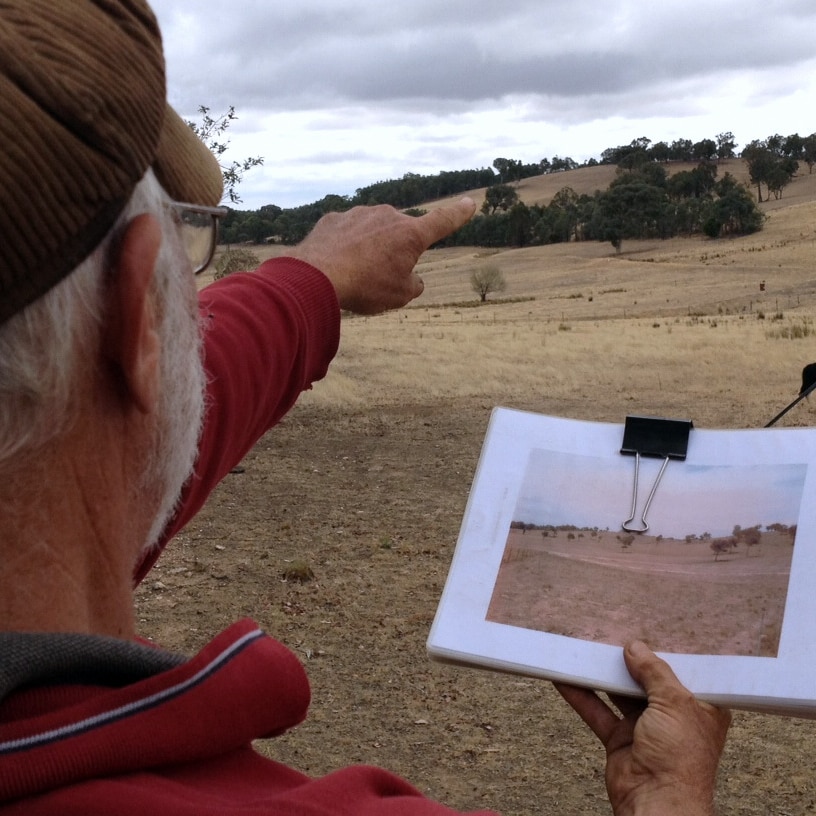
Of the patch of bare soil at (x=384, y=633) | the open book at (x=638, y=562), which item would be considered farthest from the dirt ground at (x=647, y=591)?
the patch of bare soil at (x=384, y=633)

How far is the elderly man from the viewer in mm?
834

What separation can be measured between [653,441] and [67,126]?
53.3 inches

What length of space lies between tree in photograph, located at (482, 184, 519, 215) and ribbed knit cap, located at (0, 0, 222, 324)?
64.4 m

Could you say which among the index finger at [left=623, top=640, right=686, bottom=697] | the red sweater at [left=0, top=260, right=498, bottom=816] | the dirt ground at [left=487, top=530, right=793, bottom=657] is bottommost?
the index finger at [left=623, top=640, right=686, bottom=697]

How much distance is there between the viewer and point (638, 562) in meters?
1.83

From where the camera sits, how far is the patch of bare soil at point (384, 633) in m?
3.82

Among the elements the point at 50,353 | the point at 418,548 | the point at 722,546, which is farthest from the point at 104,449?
the point at 418,548

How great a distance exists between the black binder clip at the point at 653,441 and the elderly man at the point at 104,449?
97cm

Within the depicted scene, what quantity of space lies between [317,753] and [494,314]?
2560cm

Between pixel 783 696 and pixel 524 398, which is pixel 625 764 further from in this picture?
pixel 524 398

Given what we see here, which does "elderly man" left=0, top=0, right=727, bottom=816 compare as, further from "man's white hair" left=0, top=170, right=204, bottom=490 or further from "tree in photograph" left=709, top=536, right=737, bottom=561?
"tree in photograph" left=709, top=536, right=737, bottom=561

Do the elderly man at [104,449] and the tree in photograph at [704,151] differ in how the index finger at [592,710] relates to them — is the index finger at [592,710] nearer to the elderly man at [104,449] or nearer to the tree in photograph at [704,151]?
the elderly man at [104,449]

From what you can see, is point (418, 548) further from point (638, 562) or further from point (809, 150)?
point (809, 150)

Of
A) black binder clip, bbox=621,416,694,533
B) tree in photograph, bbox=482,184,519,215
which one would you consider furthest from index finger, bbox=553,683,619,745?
tree in photograph, bbox=482,184,519,215
